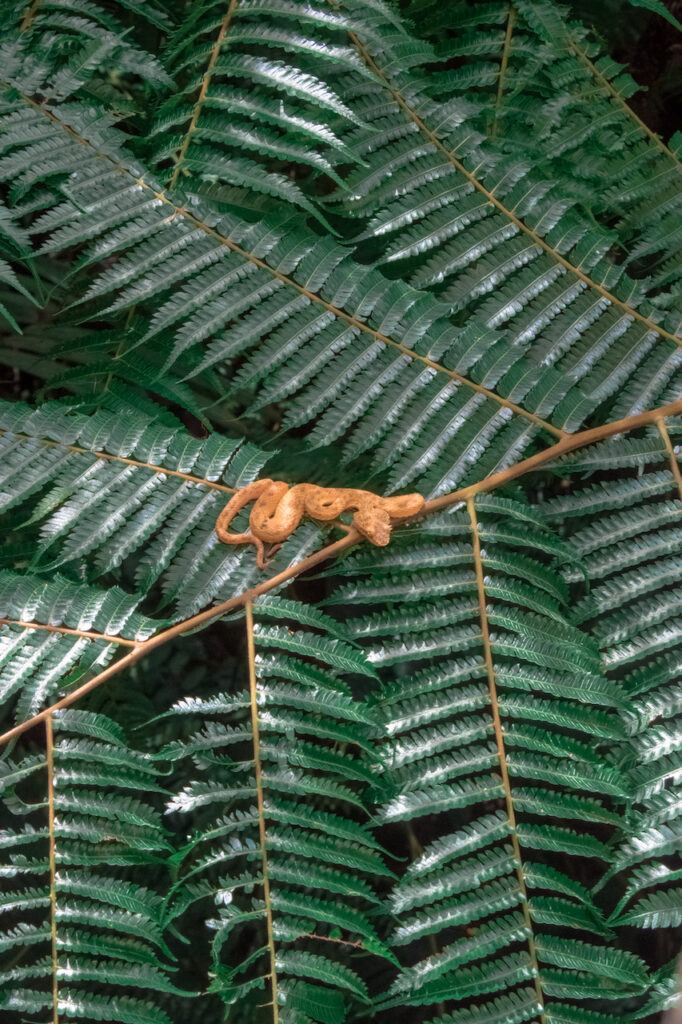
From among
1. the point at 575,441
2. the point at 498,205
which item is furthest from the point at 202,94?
the point at 575,441

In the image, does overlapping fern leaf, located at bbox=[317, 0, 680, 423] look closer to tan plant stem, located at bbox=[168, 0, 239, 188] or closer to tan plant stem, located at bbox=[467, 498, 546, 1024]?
tan plant stem, located at bbox=[168, 0, 239, 188]

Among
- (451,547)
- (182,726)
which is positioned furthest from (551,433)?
(182,726)

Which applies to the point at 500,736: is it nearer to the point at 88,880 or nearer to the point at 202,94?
the point at 88,880

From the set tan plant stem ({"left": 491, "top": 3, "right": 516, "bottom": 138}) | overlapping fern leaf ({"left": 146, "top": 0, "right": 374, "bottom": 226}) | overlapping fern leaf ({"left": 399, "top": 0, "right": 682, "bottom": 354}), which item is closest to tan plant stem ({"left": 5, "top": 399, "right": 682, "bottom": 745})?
overlapping fern leaf ({"left": 399, "top": 0, "right": 682, "bottom": 354})

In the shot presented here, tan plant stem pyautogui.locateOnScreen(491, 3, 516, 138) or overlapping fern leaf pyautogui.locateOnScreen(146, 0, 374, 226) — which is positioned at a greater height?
tan plant stem pyautogui.locateOnScreen(491, 3, 516, 138)

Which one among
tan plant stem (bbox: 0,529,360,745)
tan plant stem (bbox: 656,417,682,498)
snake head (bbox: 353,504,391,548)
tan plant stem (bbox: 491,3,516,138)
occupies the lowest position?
tan plant stem (bbox: 0,529,360,745)

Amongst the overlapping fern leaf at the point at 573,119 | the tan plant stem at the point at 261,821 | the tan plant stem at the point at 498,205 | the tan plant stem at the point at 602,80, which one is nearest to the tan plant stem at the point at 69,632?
the tan plant stem at the point at 261,821

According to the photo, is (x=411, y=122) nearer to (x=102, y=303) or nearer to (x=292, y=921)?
(x=102, y=303)
